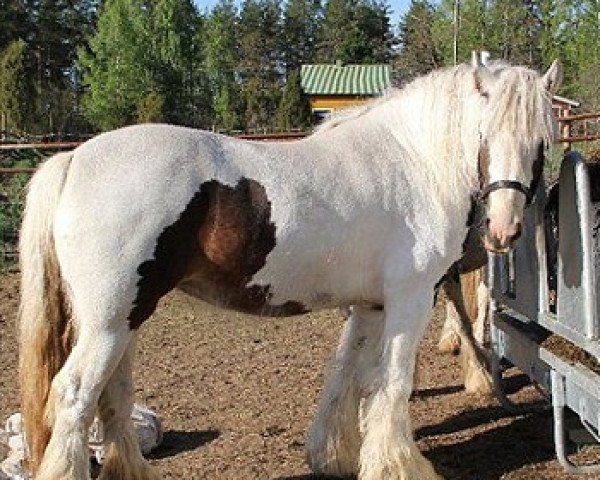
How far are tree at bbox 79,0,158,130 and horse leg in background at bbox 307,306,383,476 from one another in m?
37.9

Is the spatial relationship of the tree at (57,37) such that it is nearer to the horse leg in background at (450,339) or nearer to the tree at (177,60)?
the tree at (177,60)

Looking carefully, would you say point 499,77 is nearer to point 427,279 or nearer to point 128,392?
point 427,279

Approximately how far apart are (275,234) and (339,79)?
43341mm

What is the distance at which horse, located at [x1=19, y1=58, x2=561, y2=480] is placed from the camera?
2.98 m

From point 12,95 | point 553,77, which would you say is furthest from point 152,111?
point 553,77

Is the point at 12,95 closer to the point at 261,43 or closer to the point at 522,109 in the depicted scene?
the point at 522,109

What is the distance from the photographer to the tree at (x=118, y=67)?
1647 inches

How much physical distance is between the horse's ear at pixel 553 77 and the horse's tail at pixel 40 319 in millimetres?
1919

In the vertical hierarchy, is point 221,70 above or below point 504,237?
above

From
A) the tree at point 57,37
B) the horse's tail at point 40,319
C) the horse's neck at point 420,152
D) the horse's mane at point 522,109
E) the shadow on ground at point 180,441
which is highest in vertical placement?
the tree at point 57,37

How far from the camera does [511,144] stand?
3244 mm

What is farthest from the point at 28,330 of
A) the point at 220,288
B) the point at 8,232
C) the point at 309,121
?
the point at 309,121

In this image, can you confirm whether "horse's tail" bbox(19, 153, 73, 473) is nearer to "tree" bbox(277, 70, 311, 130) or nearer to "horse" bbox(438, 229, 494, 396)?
"horse" bbox(438, 229, 494, 396)

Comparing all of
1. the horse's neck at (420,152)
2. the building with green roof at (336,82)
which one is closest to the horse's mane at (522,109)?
the horse's neck at (420,152)
